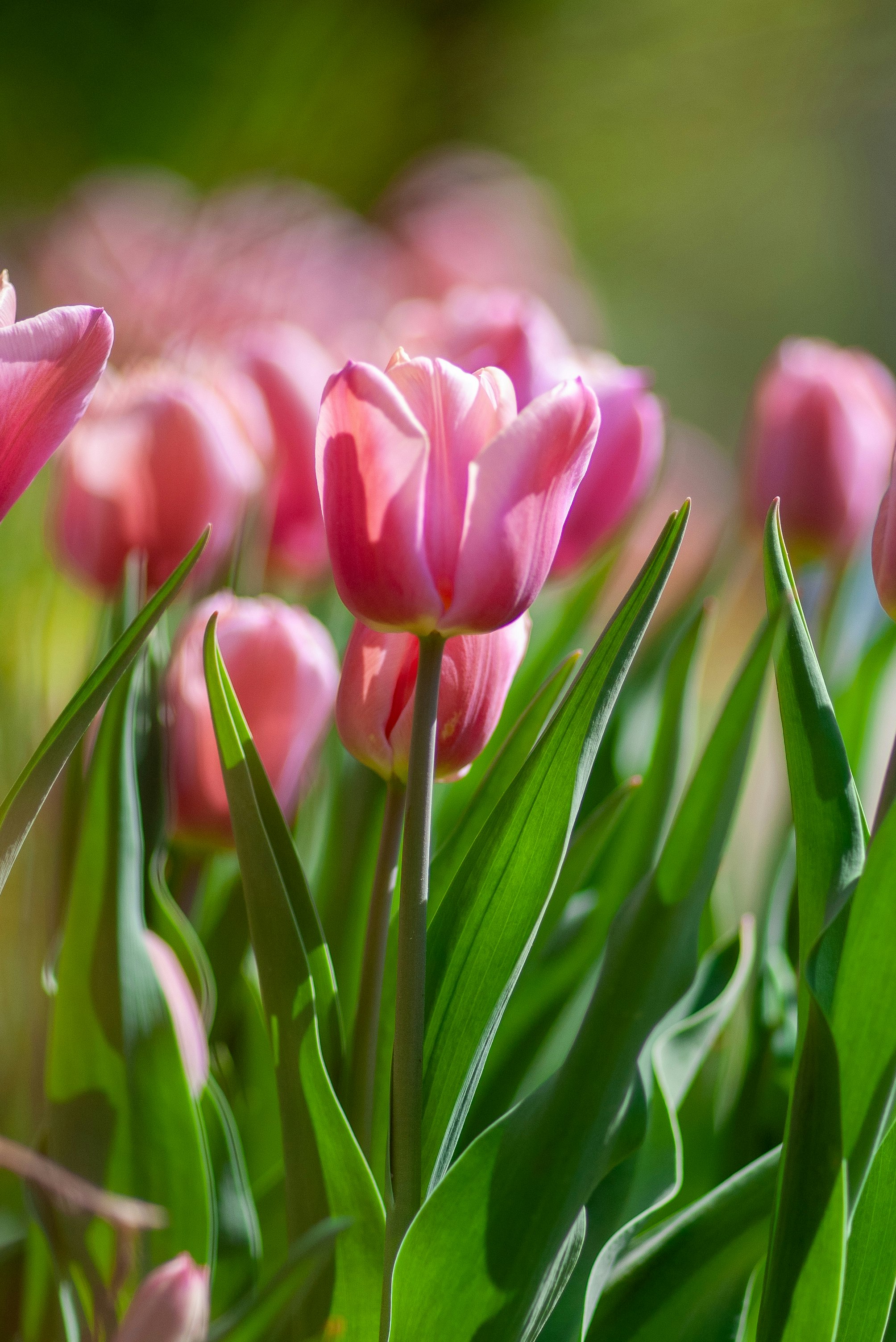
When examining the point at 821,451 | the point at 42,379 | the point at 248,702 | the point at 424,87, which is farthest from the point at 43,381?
the point at 424,87

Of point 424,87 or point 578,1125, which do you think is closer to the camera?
point 578,1125

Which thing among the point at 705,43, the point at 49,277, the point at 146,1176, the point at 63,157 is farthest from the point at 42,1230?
the point at 705,43

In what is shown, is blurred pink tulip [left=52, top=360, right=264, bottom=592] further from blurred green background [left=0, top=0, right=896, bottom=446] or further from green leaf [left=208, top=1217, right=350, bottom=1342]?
blurred green background [left=0, top=0, right=896, bottom=446]

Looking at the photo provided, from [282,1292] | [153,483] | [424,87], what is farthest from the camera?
[424,87]

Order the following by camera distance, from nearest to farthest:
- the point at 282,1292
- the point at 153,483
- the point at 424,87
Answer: the point at 282,1292, the point at 153,483, the point at 424,87

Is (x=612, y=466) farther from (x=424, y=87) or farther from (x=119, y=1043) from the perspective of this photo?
(x=424, y=87)

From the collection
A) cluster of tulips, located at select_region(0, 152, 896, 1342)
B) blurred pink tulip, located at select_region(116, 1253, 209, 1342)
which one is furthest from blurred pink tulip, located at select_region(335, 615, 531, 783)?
blurred pink tulip, located at select_region(116, 1253, 209, 1342)

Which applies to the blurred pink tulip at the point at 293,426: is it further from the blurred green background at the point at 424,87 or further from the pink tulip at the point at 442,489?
the blurred green background at the point at 424,87

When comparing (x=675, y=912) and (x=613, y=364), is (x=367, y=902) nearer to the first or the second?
(x=675, y=912)
